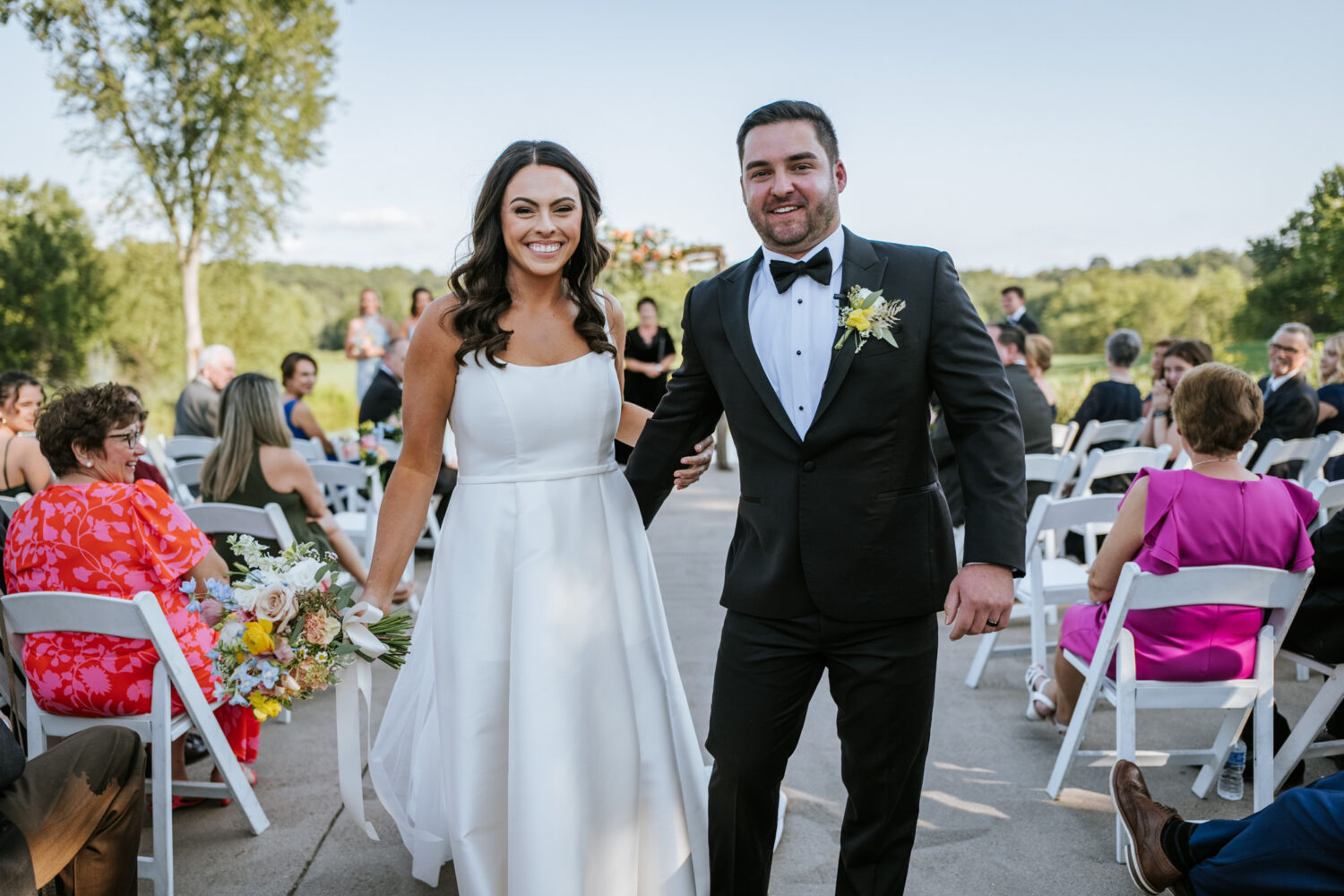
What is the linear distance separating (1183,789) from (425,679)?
2.75 meters

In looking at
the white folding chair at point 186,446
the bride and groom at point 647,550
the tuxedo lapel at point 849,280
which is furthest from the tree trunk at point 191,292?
the tuxedo lapel at point 849,280

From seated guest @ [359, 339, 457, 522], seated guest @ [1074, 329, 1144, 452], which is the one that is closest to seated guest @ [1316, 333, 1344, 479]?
seated guest @ [1074, 329, 1144, 452]

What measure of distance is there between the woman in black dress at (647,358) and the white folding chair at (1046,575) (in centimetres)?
616

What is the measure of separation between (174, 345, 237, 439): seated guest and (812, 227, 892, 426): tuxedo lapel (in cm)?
645

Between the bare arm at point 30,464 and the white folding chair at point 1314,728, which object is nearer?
the white folding chair at point 1314,728

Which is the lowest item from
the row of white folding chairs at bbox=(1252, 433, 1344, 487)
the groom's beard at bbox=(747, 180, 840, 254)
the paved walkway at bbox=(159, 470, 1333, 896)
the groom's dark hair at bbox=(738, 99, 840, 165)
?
the paved walkway at bbox=(159, 470, 1333, 896)

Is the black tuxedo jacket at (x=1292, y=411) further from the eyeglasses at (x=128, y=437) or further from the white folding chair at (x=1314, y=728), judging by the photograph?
the eyeglasses at (x=128, y=437)

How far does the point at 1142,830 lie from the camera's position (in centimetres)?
262

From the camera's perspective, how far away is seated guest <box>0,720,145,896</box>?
2.10 m

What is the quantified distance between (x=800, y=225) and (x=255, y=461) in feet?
11.4

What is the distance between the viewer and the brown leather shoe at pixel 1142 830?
98.9 inches

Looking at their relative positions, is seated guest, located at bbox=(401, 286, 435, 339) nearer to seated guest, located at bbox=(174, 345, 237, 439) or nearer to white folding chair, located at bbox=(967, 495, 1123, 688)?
seated guest, located at bbox=(174, 345, 237, 439)

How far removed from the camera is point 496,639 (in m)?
2.53

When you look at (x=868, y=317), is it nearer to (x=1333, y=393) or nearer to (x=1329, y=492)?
(x=1329, y=492)
